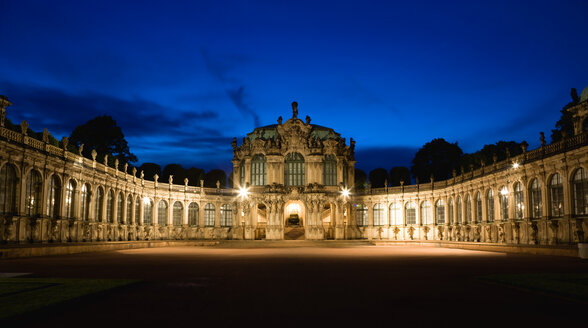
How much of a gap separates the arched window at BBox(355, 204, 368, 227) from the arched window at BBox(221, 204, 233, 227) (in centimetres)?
1827

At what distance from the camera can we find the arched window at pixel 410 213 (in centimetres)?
6831

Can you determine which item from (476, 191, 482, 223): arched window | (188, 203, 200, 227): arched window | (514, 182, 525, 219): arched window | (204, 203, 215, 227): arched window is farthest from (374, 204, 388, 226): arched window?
(514, 182, 525, 219): arched window

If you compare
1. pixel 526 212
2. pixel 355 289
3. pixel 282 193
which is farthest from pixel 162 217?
pixel 355 289

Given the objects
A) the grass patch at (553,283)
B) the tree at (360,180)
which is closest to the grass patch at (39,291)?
the grass patch at (553,283)

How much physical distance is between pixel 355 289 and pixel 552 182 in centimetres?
3282

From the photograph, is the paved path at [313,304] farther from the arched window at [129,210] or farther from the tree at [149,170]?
the tree at [149,170]

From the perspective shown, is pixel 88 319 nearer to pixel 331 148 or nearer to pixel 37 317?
pixel 37 317

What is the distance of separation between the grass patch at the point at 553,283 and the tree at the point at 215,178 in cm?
7329

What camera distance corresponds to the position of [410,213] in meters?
68.8

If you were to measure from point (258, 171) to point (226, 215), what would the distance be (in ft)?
25.8

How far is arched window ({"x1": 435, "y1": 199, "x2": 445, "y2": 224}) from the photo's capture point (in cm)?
6387

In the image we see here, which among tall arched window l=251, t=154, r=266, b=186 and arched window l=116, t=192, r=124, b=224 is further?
tall arched window l=251, t=154, r=266, b=186

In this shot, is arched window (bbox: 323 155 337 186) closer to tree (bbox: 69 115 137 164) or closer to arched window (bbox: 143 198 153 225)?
arched window (bbox: 143 198 153 225)

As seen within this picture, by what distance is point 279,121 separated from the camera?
7325 centimetres
